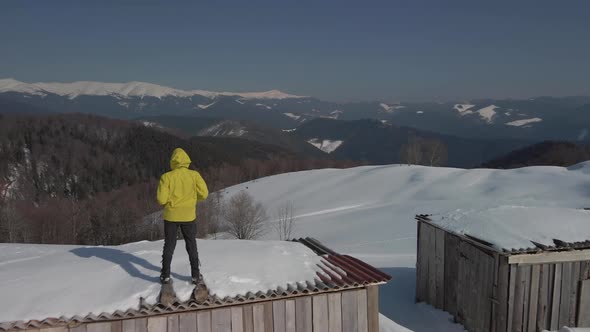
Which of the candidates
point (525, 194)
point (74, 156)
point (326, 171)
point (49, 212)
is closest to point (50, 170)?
point (74, 156)

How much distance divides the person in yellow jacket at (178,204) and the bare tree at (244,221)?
97.8 feet

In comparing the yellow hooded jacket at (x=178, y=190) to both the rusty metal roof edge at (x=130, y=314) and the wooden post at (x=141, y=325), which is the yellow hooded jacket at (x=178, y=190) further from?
the wooden post at (x=141, y=325)

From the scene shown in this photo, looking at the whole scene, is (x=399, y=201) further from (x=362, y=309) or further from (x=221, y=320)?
(x=221, y=320)

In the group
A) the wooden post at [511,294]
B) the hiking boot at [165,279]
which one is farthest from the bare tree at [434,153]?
the hiking boot at [165,279]

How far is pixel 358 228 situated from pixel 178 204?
86.2 ft

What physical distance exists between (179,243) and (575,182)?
37.8 m

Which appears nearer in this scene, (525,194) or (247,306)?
(247,306)

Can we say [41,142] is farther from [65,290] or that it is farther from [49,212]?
[65,290]

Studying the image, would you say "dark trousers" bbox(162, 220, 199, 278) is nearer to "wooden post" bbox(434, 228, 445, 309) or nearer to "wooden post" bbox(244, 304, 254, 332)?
"wooden post" bbox(244, 304, 254, 332)

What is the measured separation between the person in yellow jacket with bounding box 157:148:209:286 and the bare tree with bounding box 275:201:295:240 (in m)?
27.1

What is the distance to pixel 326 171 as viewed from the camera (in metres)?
59.9

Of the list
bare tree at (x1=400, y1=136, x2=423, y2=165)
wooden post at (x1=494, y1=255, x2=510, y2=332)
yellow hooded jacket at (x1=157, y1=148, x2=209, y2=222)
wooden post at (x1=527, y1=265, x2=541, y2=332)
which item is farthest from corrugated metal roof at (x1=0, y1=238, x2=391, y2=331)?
bare tree at (x1=400, y1=136, x2=423, y2=165)

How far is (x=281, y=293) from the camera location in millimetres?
6520

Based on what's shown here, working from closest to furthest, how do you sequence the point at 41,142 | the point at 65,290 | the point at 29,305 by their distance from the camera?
the point at 29,305, the point at 65,290, the point at 41,142
